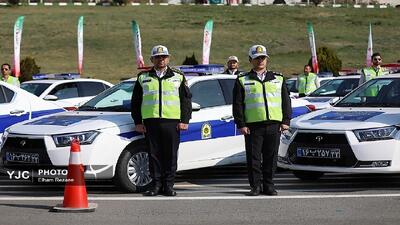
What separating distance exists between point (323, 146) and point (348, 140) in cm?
36

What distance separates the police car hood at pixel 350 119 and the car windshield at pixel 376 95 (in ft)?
0.87

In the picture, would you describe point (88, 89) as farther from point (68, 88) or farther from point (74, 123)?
point (74, 123)

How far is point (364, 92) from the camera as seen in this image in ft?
41.1

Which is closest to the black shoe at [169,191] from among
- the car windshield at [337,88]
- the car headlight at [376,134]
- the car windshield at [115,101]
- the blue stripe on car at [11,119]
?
the car windshield at [115,101]

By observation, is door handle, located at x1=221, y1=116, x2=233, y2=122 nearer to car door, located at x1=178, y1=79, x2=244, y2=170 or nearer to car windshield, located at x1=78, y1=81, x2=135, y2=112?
car door, located at x1=178, y1=79, x2=244, y2=170

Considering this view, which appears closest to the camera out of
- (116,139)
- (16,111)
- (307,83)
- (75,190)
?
(75,190)

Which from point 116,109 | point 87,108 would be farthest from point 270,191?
point 87,108

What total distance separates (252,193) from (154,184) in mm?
1180

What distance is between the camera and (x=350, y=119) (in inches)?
443

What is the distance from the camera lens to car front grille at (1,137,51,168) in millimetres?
10758

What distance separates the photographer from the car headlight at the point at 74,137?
1067 cm

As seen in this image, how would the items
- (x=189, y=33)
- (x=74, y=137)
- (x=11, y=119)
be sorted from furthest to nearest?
(x=189, y=33) < (x=11, y=119) < (x=74, y=137)

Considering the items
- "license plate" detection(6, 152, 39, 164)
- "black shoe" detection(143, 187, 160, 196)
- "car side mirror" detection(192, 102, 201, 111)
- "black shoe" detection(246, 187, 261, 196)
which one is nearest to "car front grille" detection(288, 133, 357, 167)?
"black shoe" detection(246, 187, 261, 196)

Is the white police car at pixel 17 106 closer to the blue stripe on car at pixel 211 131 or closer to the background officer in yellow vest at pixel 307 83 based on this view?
the blue stripe on car at pixel 211 131
